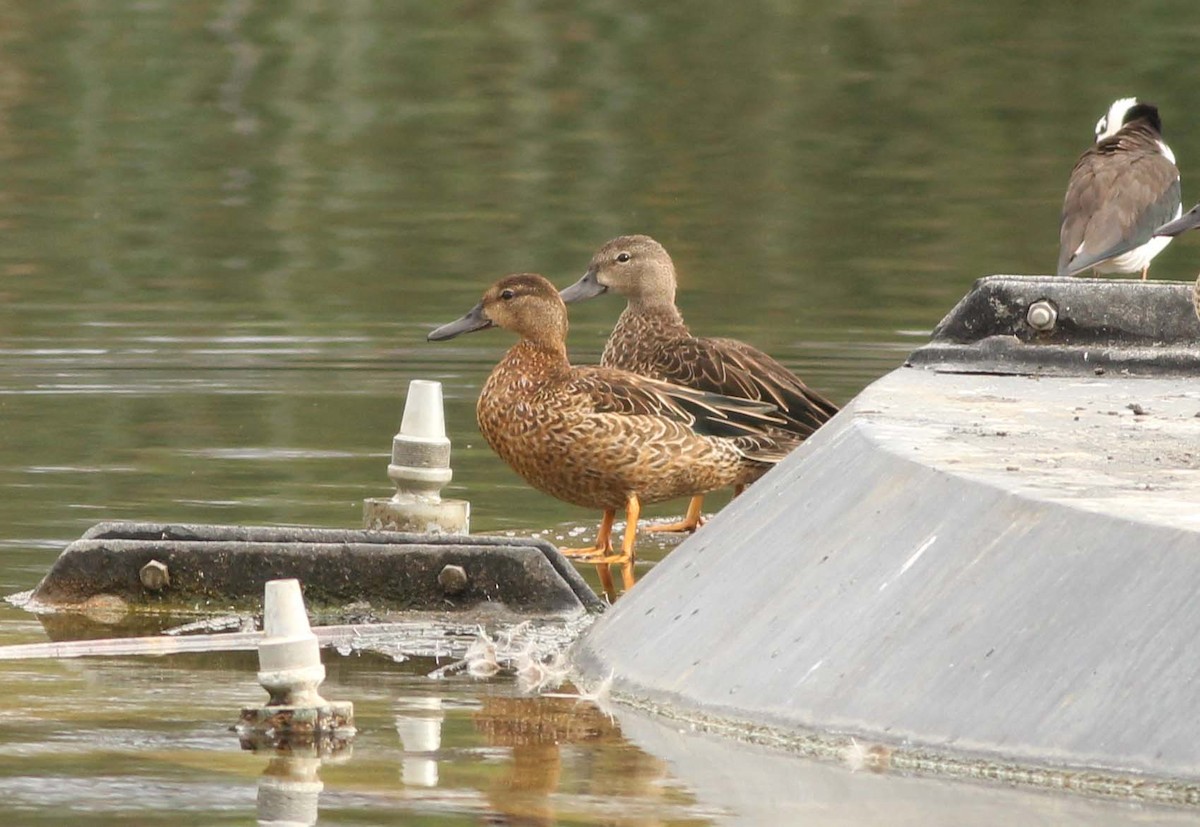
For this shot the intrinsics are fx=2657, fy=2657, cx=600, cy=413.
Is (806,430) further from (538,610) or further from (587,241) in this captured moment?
(587,241)

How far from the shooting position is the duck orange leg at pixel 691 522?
1003 cm

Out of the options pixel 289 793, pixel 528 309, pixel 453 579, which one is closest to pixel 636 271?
pixel 528 309

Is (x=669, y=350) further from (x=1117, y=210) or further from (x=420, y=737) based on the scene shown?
(x=420, y=737)

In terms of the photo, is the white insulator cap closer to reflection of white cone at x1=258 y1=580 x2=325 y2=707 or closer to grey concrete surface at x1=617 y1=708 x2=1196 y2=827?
reflection of white cone at x1=258 y1=580 x2=325 y2=707

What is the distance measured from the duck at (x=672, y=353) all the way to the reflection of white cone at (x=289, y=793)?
424 cm

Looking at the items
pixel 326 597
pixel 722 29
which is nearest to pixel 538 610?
pixel 326 597

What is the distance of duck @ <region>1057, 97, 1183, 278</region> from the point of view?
47.0ft

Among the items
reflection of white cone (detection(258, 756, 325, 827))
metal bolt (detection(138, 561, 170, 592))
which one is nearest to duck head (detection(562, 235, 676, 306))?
metal bolt (detection(138, 561, 170, 592))

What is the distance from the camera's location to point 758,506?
6840 mm

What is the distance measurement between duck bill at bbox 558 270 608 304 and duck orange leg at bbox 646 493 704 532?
2259mm

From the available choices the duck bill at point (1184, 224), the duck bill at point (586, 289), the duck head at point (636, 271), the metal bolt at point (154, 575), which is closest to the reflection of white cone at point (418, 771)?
the metal bolt at point (154, 575)

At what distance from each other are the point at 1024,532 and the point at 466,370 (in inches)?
339

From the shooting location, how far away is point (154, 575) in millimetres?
7816

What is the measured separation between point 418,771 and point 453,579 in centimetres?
219
